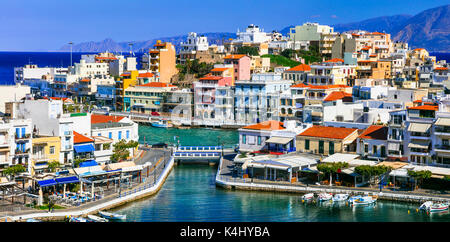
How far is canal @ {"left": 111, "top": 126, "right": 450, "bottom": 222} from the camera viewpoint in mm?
26531

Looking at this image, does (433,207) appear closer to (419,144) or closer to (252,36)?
(419,144)

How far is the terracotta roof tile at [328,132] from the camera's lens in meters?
35.7

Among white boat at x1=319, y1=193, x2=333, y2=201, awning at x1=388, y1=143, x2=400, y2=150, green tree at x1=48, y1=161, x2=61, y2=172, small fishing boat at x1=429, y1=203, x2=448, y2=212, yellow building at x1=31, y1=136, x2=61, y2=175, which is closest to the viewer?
small fishing boat at x1=429, y1=203, x2=448, y2=212

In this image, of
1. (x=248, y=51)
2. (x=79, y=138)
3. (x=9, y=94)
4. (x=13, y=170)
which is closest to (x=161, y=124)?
(x=248, y=51)

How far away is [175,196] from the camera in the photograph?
102 feet

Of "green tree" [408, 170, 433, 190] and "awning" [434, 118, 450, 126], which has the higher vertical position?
"awning" [434, 118, 450, 126]

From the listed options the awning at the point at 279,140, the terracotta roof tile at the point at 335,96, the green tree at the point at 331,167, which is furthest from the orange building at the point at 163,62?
the green tree at the point at 331,167

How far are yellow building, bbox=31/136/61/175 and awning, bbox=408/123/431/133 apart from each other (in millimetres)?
18423

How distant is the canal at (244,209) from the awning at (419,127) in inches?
208

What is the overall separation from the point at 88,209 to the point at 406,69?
5646cm

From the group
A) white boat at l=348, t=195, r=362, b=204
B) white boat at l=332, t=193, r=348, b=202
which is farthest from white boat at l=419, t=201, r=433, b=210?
white boat at l=332, t=193, r=348, b=202

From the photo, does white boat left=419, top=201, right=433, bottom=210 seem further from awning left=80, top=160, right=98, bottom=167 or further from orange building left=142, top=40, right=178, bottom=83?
orange building left=142, top=40, right=178, bottom=83

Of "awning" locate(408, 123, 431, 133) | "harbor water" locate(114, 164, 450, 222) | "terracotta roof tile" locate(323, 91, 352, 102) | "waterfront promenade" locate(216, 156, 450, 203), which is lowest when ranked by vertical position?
"harbor water" locate(114, 164, 450, 222)
